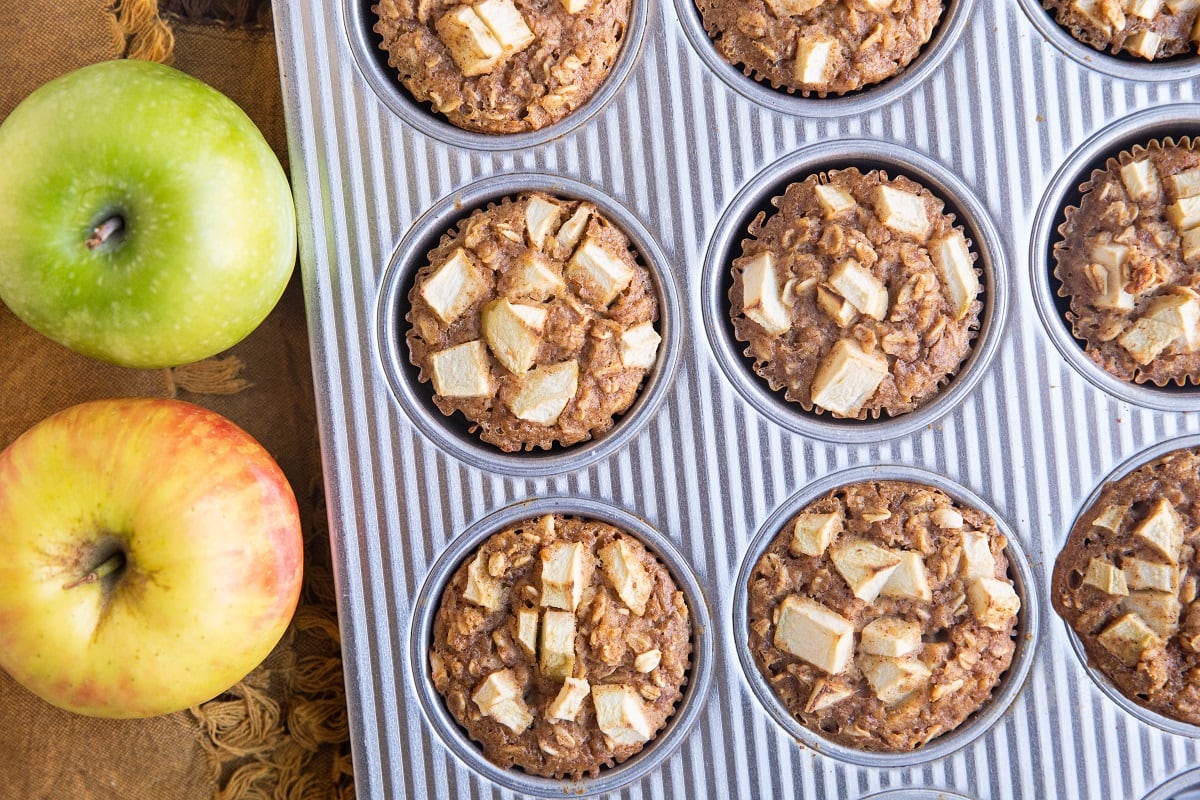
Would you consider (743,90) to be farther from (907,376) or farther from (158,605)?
(158,605)

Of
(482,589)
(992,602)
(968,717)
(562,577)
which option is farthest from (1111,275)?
(482,589)

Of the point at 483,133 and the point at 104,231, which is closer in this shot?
the point at 104,231

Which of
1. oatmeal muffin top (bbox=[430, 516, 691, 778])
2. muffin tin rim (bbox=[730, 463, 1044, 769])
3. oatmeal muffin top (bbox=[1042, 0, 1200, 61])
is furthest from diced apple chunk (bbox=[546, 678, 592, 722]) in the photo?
oatmeal muffin top (bbox=[1042, 0, 1200, 61])

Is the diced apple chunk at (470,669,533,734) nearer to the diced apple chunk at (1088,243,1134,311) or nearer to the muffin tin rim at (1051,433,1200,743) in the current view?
the muffin tin rim at (1051,433,1200,743)

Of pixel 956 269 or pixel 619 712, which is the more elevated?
pixel 956 269

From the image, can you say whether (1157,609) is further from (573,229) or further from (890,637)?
(573,229)

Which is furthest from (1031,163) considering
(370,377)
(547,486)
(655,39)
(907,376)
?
(370,377)

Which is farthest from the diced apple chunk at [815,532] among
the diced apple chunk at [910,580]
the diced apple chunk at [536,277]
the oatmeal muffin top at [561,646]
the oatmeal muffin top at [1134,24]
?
the oatmeal muffin top at [1134,24]
